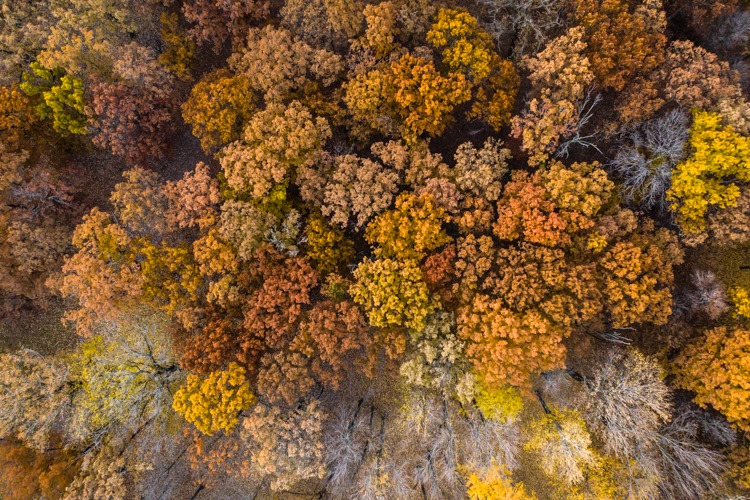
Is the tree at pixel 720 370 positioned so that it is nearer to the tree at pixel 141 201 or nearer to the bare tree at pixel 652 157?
the bare tree at pixel 652 157

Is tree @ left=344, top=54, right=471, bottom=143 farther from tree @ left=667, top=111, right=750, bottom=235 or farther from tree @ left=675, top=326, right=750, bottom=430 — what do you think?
tree @ left=675, top=326, right=750, bottom=430

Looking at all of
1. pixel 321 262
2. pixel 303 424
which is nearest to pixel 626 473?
pixel 303 424

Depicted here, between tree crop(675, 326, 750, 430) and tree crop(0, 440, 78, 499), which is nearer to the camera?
tree crop(675, 326, 750, 430)

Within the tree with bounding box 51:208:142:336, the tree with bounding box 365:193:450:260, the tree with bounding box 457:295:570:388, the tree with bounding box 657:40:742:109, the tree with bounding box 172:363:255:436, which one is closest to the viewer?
the tree with bounding box 457:295:570:388

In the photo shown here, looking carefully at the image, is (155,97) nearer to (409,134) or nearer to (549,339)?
(409,134)

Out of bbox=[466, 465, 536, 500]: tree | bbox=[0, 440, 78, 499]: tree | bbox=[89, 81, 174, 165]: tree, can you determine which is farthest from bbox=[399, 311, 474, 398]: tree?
bbox=[0, 440, 78, 499]: tree

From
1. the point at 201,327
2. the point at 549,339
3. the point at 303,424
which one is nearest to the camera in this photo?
the point at 549,339

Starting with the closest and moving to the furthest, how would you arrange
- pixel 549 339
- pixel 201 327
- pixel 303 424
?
pixel 549 339 < pixel 303 424 < pixel 201 327
